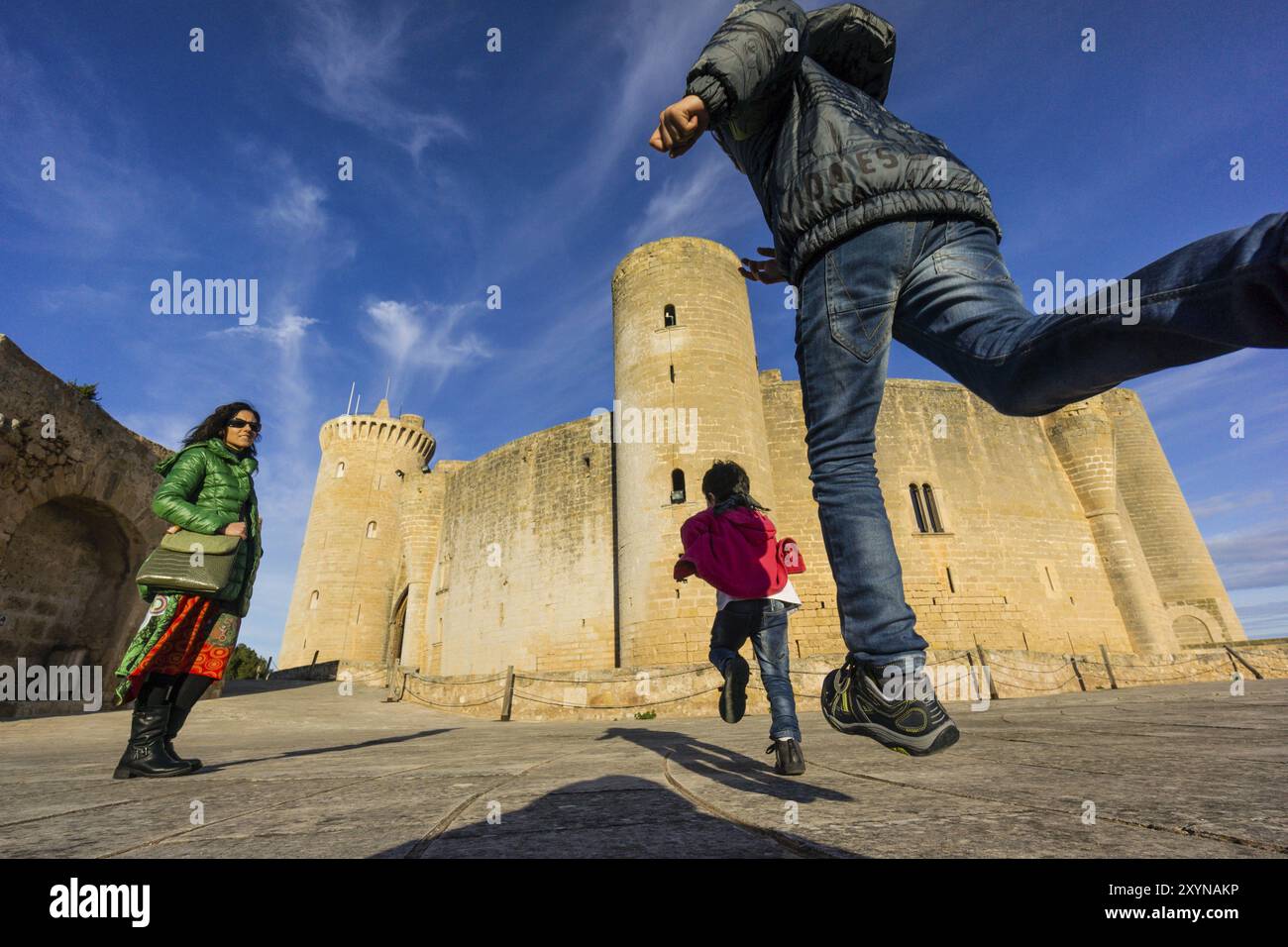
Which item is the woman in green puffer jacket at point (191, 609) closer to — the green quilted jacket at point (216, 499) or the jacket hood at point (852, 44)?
the green quilted jacket at point (216, 499)

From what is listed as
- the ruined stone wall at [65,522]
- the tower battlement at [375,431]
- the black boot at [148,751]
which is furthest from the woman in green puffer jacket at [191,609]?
the tower battlement at [375,431]

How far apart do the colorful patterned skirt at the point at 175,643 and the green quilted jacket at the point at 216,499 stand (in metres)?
0.10

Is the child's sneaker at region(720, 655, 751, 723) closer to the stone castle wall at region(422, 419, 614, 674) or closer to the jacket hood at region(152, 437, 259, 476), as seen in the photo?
the jacket hood at region(152, 437, 259, 476)

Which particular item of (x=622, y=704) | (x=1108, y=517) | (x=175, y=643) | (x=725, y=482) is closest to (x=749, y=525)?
(x=725, y=482)

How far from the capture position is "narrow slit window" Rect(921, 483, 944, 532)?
15.1m

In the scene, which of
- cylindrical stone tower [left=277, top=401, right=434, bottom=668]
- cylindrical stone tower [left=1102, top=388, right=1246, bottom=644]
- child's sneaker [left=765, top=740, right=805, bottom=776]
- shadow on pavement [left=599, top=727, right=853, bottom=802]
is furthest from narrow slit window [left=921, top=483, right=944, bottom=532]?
cylindrical stone tower [left=277, top=401, right=434, bottom=668]

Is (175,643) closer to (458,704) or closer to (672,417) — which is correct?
(458,704)

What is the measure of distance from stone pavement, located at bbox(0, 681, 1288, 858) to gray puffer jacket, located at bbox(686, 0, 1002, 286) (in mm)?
1462

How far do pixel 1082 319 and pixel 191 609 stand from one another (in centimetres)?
397

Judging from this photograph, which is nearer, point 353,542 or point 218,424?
point 218,424

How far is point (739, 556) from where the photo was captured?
2951mm

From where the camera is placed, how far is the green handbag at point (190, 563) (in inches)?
119
